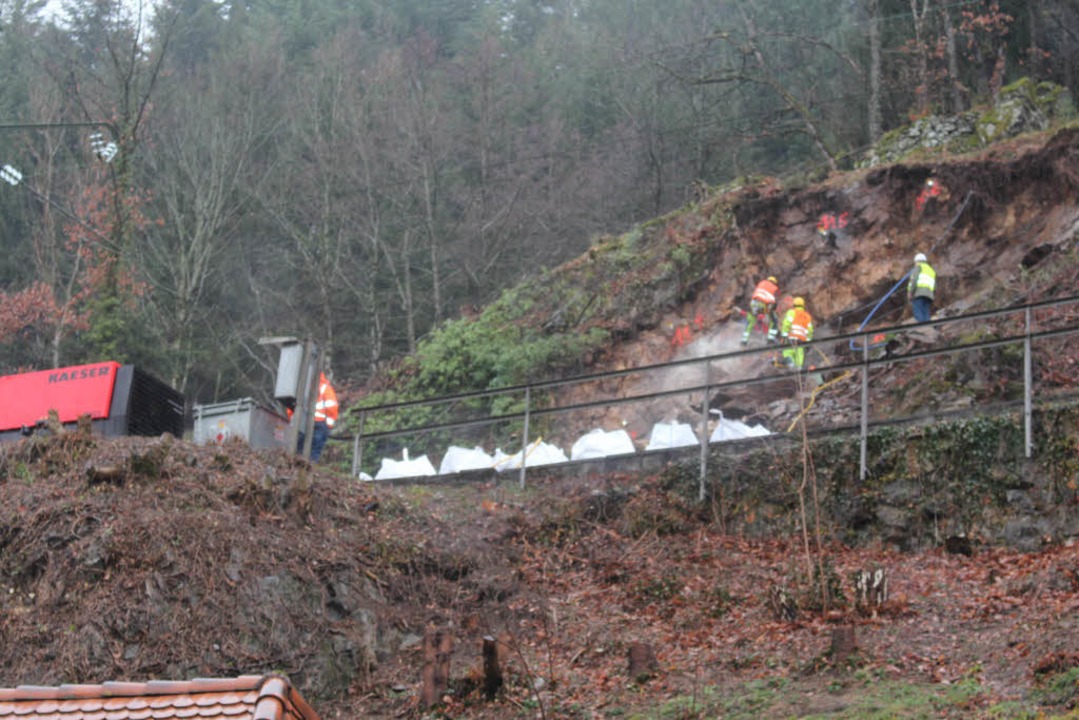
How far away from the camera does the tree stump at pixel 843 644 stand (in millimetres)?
10391

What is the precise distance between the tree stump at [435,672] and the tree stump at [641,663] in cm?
157

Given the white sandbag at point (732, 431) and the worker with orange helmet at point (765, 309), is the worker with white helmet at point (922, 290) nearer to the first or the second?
the worker with orange helmet at point (765, 309)

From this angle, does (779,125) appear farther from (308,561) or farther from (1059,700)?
(1059,700)

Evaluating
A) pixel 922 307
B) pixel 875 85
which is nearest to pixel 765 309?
pixel 922 307

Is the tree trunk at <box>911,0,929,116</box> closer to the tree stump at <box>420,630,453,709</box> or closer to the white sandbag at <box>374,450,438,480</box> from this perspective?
the white sandbag at <box>374,450,438,480</box>

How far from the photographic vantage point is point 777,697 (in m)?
10.0

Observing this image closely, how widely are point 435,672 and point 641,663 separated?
68.7 inches

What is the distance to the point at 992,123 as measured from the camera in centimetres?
2541

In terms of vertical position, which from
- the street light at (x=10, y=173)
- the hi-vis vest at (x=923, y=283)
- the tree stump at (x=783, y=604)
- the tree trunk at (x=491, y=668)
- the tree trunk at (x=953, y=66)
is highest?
the tree trunk at (x=953, y=66)

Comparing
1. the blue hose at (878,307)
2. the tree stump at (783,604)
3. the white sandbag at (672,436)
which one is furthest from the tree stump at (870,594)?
the blue hose at (878,307)

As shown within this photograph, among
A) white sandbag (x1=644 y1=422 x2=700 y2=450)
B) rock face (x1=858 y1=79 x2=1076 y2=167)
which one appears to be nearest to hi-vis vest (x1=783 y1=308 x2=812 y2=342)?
white sandbag (x1=644 y1=422 x2=700 y2=450)

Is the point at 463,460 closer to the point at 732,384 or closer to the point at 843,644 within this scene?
the point at 732,384

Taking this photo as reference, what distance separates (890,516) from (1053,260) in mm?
8878

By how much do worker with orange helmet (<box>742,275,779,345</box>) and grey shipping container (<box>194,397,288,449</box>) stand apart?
8.31 metres
